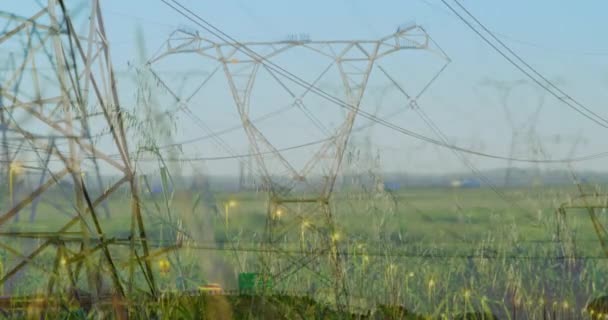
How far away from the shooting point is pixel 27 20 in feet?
29.4

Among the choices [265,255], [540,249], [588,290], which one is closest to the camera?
[265,255]

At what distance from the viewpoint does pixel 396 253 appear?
600 inches

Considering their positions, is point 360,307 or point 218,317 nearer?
point 218,317

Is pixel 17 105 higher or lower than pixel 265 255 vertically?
higher

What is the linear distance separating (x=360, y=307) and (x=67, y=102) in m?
6.07

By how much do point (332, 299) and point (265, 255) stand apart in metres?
1.36

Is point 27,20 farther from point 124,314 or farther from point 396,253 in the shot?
point 396,253

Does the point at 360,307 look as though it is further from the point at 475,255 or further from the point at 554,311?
the point at 475,255

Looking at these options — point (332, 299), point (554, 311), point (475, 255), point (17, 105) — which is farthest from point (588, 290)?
point (17, 105)

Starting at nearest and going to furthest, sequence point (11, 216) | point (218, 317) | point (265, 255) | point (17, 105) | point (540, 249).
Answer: point (11, 216) < point (17, 105) < point (218, 317) < point (265, 255) < point (540, 249)

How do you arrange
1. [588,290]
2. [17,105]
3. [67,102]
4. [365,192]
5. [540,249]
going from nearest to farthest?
[67,102] < [17,105] < [365,192] < [588,290] < [540,249]

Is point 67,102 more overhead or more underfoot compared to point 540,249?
more overhead

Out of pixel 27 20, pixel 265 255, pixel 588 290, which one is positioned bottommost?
pixel 588 290

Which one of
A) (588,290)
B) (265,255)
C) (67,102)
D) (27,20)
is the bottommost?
(588,290)
